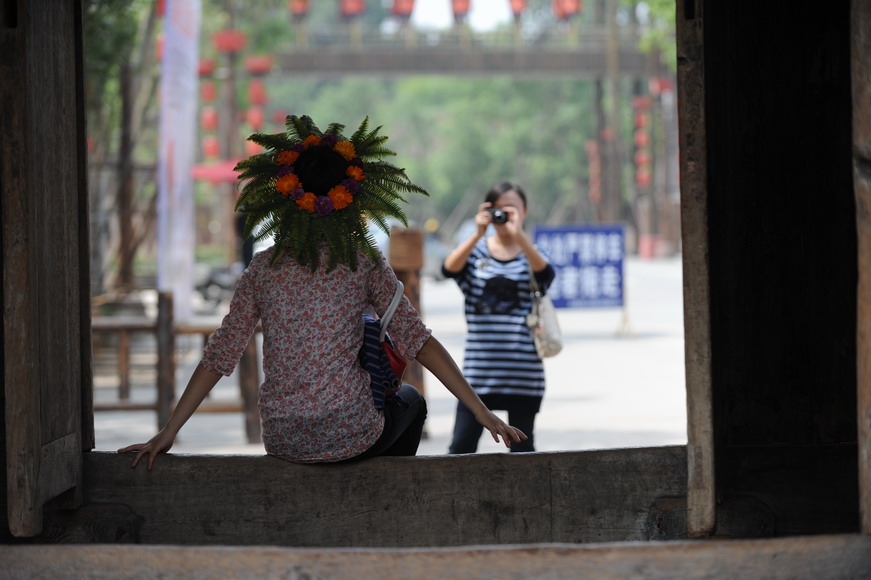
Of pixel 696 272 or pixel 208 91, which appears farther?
pixel 208 91

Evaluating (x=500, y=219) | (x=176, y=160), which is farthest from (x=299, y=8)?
(x=500, y=219)

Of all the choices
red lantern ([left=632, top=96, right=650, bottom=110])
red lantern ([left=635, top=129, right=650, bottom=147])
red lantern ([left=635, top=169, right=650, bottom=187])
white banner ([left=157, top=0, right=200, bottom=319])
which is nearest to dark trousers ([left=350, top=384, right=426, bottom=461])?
white banner ([left=157, top=0, right=200, bottom=319])

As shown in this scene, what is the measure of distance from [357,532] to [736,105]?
6.57 ft

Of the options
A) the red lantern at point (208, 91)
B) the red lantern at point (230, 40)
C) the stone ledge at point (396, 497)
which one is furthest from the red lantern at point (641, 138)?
the stone ledge at point (396, 497)

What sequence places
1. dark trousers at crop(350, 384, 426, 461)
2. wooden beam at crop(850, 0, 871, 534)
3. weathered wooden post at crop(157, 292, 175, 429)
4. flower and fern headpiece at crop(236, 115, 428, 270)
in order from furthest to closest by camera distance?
weathered wooden post at crop(157, 292, 175, 429)
dark trousers at crop(350, 384, 426, 461)
flower and fern headpiece at crop(236, 115, 428, 270)
wooden beam at crop(850, 0, 871, 534)

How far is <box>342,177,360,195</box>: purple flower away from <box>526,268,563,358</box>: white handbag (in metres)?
1.73

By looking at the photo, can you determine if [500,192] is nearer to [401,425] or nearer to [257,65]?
[401,425]

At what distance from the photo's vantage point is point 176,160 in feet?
33.3

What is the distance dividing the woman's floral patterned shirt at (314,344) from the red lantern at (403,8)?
95.3 ft

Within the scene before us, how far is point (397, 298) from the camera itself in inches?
161

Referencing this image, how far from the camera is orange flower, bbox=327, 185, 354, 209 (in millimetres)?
4020

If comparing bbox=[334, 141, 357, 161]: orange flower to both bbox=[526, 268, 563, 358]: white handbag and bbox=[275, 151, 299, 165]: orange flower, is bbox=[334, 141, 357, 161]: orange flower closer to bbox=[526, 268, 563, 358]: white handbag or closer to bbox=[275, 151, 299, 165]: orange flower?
bbox=[275, 151, 299, 165]: orange flower

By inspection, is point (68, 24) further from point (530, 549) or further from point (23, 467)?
point (530, 549)

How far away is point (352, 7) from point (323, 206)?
29138mm
